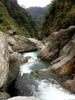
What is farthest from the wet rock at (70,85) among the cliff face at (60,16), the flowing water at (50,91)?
the cliff face at (60,16)

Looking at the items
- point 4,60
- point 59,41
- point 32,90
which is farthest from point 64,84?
point 59,41

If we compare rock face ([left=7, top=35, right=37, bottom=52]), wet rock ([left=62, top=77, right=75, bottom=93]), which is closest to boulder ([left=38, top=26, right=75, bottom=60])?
rock face ([left=7, top=35, right=37, bottom=52])

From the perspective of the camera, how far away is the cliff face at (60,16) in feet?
178

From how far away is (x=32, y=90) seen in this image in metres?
20.7

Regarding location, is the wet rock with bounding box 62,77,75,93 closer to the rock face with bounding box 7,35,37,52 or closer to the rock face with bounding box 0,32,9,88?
the rock face with bounding box 0,32,9,88

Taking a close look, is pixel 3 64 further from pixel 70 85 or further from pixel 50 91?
pixel 70 85

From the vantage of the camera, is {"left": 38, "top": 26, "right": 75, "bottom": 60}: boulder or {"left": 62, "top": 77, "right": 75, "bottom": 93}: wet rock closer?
{"left": 62, "top": 77, "right": 75, "bottom": 93}: wet rock

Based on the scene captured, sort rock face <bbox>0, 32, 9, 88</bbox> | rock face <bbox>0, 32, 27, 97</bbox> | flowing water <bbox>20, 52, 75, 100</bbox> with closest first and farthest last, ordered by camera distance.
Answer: rock face <bbox>0, 32, 27, 97</bbox>, rock face <bbox>0, 32, 9, 88</bbox>, flowing water <bbox>20, 52, 75, 100</bbox>

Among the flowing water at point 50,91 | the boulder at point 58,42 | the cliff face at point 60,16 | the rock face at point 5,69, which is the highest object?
the cliff face at point 60,16

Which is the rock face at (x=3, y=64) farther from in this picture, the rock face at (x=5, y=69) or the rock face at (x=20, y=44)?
the rock face at (x=20, y=44)

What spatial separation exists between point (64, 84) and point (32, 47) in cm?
3306

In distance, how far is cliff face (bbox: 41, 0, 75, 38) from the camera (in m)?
54.2

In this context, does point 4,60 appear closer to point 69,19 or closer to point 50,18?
point 69,19

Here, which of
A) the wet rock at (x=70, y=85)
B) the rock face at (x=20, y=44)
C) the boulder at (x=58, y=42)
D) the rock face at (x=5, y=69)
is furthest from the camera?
the rock face at (x=20, y=44)
